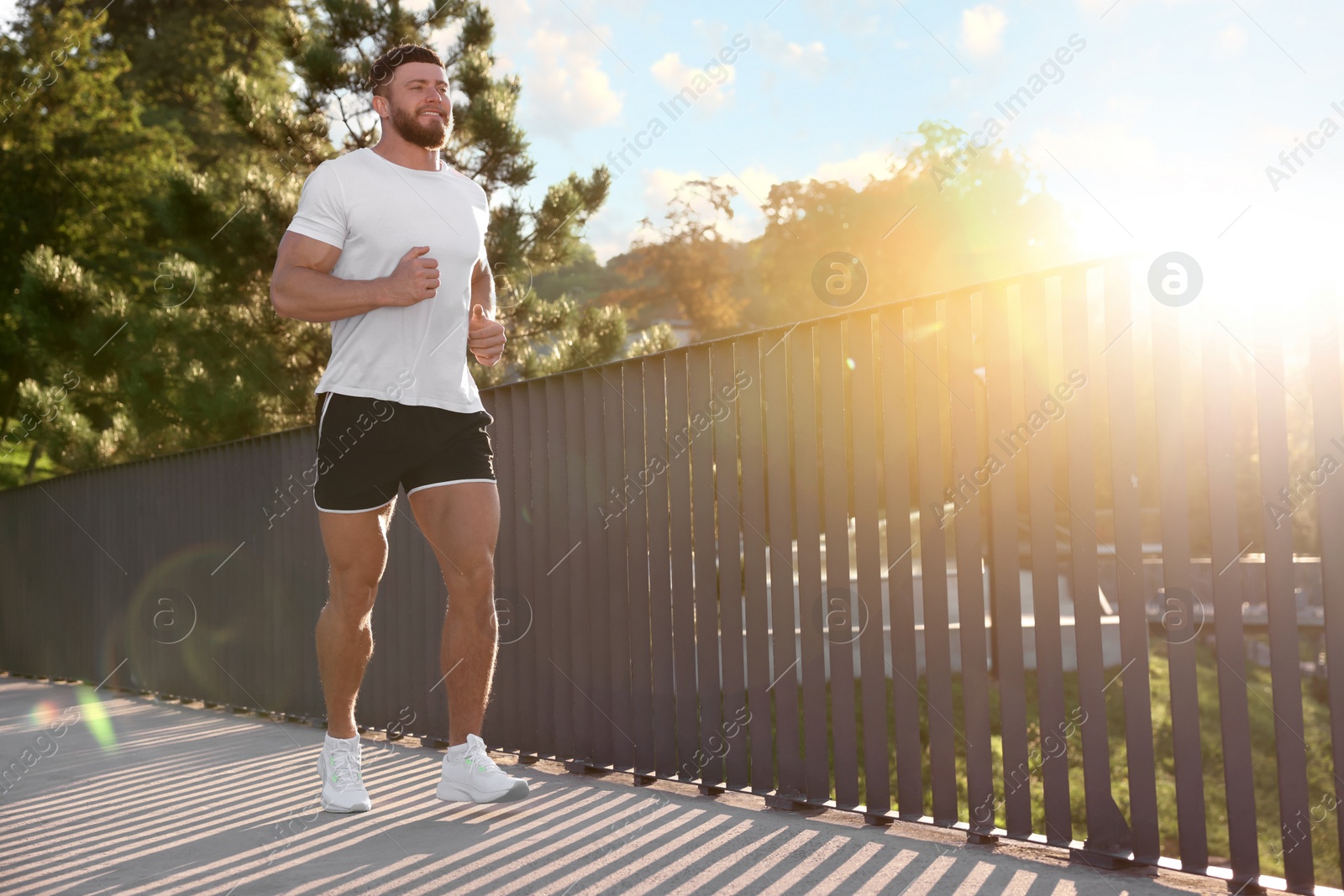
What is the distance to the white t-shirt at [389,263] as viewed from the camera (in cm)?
292

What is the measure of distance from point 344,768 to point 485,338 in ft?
4.11

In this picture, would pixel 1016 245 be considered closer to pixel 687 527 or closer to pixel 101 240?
pixel 101 240

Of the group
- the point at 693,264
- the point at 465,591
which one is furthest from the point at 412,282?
the point at 693,264

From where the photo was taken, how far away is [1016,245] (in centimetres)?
2569

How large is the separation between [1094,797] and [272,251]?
1287 centimetres

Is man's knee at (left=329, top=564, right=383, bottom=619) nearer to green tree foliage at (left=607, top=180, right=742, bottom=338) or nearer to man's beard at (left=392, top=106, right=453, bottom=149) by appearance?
man's beard at (left=392, top=106, right=453, bottom=149)

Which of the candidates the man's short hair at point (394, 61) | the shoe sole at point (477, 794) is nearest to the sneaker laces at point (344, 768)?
the shoe sole at point (477, 794)

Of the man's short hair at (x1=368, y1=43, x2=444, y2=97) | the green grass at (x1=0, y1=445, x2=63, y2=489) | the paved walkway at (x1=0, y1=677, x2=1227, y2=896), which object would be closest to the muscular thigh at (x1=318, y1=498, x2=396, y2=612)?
the paved walkway at (x1=0, y1=677, x2=1227, y2=896)

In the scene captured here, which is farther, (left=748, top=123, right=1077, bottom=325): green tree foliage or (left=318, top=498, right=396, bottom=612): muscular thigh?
(left=748, top=123, right=1077, bottom=325): green tree foliage

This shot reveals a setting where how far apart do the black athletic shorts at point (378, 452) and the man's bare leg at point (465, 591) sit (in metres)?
0.07

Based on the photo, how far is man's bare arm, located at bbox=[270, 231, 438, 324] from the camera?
280 cm

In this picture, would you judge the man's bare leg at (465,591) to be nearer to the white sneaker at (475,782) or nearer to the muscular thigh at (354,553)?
the white sneaker at (475,782)

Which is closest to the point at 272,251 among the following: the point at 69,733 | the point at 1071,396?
the point at 69,733

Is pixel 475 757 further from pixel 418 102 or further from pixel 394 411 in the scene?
pixel 418 102
